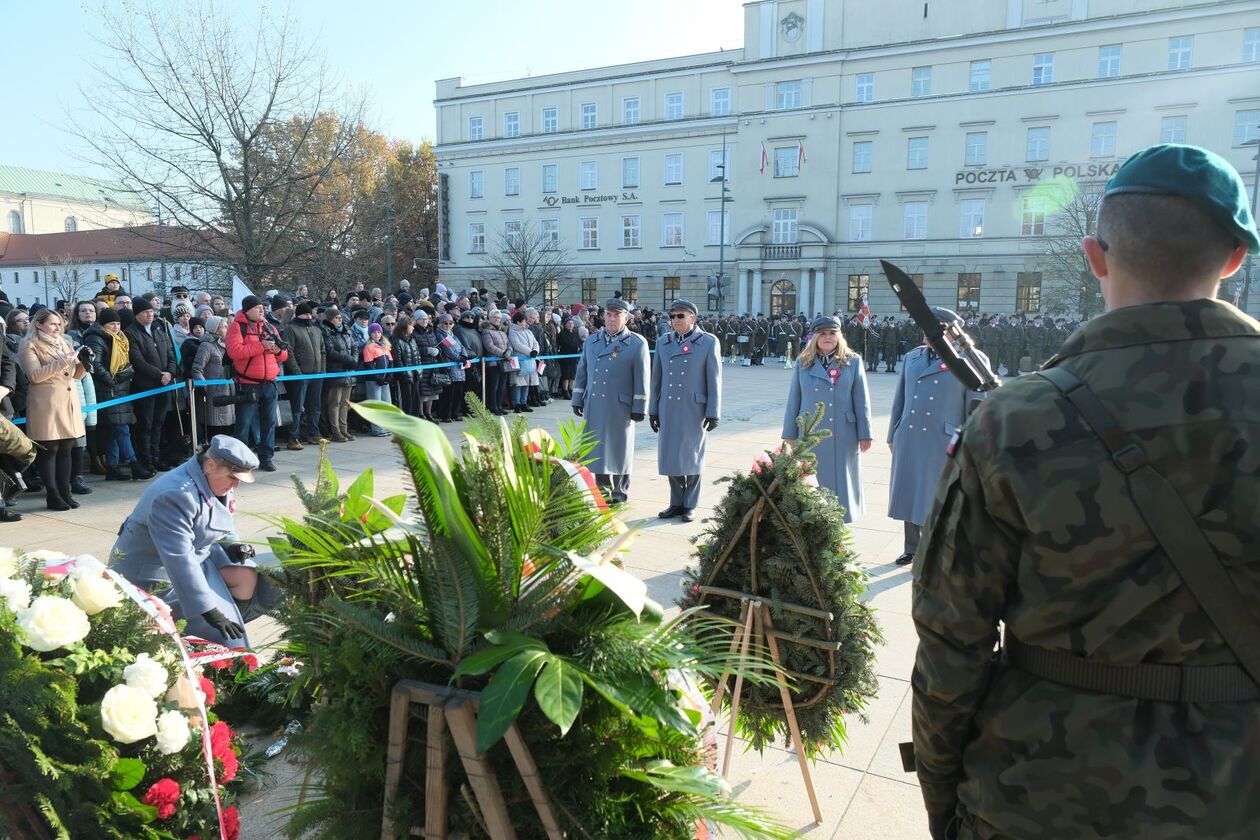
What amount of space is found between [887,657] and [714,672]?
343cm

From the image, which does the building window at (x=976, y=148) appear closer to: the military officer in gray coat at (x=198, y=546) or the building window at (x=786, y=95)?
the building window at (x=786, y=95)

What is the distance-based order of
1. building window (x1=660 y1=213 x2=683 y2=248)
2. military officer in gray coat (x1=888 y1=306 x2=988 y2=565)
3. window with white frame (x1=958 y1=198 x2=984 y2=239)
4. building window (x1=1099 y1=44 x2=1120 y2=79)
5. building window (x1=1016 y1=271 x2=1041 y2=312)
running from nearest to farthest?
military officer in gray coat (x1=888 y1=306 x2=988 y2=565)
building window (x1=1099 y1=44 x2=1120 y2=79)
building window (x1=1016 y1=271 x2=1041 y2=312)
window with white frame (x1=958 y1=198 x2=984 y2=239)
building window (x1=660 y1=213 x2=683 y2=248)

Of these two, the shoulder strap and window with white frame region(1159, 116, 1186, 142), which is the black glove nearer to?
the shoulder strap

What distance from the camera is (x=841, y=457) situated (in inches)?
267

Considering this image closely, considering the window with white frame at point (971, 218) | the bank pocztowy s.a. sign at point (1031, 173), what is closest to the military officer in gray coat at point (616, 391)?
the bank pocztowy s.a. sign at point (1031, 173)

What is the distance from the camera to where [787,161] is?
5050 cm

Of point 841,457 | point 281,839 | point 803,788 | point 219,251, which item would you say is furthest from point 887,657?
point 219,251

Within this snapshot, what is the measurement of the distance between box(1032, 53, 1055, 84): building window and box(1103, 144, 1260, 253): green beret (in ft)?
169

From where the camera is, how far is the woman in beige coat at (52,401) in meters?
7.73

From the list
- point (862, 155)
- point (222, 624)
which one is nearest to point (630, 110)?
point (862, 155)

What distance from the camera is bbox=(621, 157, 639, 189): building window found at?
186ft

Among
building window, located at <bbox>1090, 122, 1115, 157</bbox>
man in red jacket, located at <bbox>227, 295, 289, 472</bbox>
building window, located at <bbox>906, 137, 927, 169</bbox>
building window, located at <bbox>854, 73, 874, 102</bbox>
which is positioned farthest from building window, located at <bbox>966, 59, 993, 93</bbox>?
man in red jacket, located at <bbox>227, 295, 289, 472</bbox>

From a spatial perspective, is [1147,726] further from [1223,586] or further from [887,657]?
[887,657]

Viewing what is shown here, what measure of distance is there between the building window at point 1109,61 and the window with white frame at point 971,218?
8365 mm
